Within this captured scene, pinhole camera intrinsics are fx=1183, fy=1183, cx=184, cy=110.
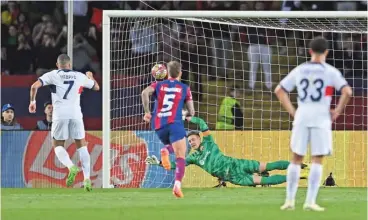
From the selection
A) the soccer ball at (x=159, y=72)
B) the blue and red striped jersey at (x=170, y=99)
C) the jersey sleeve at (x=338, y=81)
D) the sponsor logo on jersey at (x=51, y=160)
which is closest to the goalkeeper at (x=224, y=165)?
the sponsor logo on jersey at (x=51, y=160)

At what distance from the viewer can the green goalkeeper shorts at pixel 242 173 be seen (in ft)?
68.6

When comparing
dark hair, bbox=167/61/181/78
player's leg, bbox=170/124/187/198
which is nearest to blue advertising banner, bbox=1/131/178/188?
player's leg, bbox=170/124/187/198

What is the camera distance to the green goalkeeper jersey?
2078 cm

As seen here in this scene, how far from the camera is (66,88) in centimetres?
1897

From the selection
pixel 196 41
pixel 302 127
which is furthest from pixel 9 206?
pixel 196 41

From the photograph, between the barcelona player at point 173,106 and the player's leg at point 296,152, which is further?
the barcelona player at point 173,106

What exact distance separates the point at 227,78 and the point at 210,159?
13.6ft

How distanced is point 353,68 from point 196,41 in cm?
334

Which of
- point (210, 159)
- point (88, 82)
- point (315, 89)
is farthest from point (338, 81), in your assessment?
point (210, 159)

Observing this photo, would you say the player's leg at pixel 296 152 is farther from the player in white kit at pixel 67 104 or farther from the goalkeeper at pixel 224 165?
the goalkeeper at pixel 224 165

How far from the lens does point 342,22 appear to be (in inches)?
934

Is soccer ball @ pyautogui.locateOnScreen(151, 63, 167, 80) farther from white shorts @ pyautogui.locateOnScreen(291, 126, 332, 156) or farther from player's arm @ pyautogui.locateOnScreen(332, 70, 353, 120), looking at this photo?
player's arm @ pyautogui.locateOnScreen(332, 70, 353, 120)

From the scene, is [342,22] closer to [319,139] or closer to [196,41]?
[196,41]

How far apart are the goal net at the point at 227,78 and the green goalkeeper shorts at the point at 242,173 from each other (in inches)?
27.5
